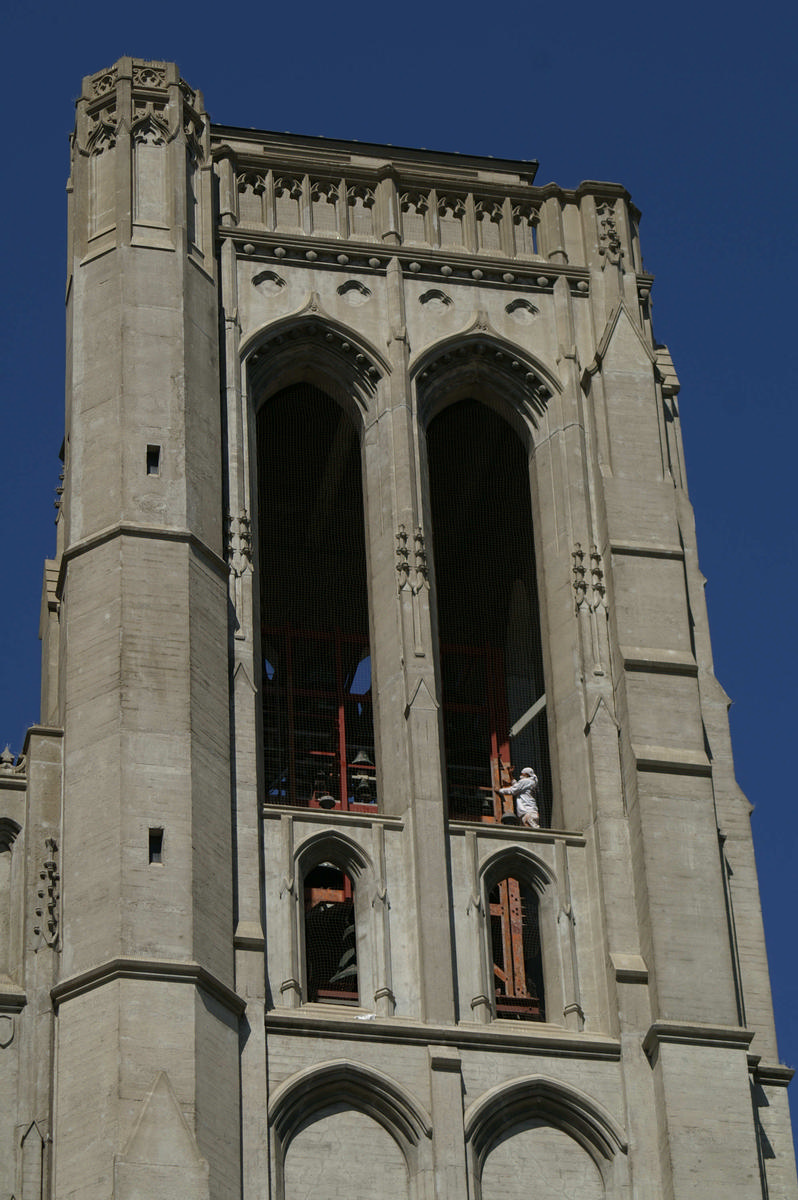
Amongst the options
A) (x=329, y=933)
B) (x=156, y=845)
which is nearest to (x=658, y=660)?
(x=329, y=933)

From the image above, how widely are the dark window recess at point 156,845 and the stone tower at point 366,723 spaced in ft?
0.08

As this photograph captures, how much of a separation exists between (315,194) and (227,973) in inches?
469

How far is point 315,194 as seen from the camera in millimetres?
44562

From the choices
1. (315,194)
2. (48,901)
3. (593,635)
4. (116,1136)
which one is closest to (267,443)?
(315,194)

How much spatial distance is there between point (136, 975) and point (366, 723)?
360 inches

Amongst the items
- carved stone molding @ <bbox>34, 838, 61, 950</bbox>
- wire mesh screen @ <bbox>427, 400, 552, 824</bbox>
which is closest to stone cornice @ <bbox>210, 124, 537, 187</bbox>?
wire mesh screen @ <bbox>427, 400, 552, 824</bbox>

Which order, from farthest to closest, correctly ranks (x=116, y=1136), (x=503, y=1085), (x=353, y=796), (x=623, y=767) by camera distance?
(x=353, y=796), (x=623, y=767), (x=503, y=1085), (x=116, y=1136)

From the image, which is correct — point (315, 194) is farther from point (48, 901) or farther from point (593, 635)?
point (48, 901)

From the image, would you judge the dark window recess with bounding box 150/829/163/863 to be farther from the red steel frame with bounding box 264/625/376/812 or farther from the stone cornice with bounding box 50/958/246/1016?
the red steel frame with bounding box 264/625/376/812

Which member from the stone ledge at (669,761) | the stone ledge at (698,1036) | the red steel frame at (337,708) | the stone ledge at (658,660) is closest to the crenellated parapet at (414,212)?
the red steel frame at (337,708)

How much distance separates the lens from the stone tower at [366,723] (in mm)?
36500

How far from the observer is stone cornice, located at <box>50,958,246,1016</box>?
35.8 m

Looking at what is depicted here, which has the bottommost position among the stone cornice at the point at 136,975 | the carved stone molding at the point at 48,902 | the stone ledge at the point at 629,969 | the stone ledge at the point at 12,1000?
the stone cornice at the point at 136,975

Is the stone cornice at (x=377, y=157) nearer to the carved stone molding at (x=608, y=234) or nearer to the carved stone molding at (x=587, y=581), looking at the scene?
the carved stone molding at (x=608, y=234)
